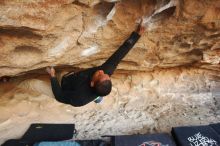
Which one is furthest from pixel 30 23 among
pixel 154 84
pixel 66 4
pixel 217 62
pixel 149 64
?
pixel 217 62

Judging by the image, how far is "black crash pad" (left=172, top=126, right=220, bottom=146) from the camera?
220 centimetres

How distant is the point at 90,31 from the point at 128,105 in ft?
3.78

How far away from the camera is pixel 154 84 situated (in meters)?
3.11

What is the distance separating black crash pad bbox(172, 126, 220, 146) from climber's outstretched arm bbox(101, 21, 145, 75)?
849 mm

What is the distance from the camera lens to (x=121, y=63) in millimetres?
2811

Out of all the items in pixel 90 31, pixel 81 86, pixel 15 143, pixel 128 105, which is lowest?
pixel 15 143

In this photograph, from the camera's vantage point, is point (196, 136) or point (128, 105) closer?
point (196, 136)

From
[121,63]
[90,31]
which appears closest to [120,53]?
[90,31]

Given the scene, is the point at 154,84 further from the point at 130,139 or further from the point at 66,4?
the point at 66,4

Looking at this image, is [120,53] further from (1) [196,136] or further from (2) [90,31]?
(1) [196,136]

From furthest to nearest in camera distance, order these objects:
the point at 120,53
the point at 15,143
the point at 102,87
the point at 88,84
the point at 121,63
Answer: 1. the point at 121,63
2. the point at 15,143
3. the point at 120,53
4. the point at 88,84
5. the point at 102,87

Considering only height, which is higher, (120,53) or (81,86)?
(120,53)

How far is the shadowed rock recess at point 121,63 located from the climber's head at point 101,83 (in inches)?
19.1

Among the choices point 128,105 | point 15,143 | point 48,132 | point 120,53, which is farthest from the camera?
point 128,105
